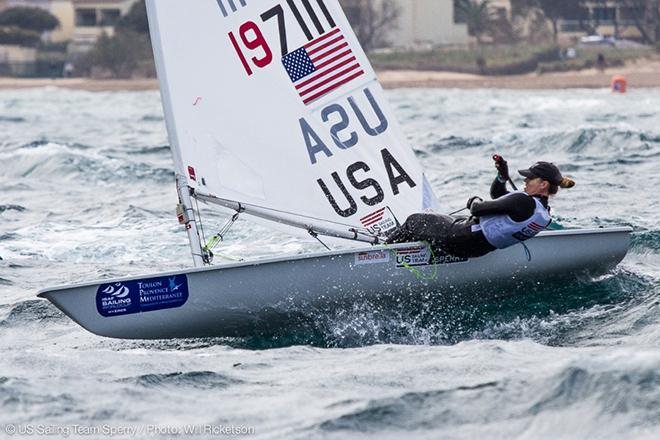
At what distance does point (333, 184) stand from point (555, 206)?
409 cm

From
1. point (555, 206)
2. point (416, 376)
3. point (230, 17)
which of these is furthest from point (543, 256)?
point (555, 206)

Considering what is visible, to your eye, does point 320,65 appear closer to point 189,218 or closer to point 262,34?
point 262,34

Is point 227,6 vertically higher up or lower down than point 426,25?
lower down

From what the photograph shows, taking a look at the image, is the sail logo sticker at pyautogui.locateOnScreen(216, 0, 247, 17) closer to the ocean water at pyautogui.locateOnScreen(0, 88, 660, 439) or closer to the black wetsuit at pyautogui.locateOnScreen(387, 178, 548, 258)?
the black wetsuit at pyautogui.locateOnScreen(387, 178, 548, 258)

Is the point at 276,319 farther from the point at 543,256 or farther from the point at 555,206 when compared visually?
the point at 555,206

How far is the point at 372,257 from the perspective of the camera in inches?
246

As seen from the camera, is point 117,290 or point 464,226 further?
point 464,226

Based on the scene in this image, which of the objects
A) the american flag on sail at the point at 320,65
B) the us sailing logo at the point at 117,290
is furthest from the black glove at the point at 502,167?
the us sailing logo at the point at 117,290

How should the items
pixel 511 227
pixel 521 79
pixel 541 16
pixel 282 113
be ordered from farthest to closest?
pixel 541 16 → pixel 521 79 → pixel 282 113 → pixel 511 227

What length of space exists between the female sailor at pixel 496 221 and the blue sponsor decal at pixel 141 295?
48.1 inches

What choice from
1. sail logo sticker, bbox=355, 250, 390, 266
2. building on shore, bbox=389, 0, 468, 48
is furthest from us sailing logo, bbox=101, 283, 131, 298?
building on shore, bbox=389, 0, 468, 48

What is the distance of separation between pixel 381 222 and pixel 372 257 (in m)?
0.57

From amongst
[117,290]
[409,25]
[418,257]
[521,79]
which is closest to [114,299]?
[117,290]

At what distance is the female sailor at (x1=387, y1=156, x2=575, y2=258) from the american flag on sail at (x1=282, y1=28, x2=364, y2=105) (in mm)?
881
